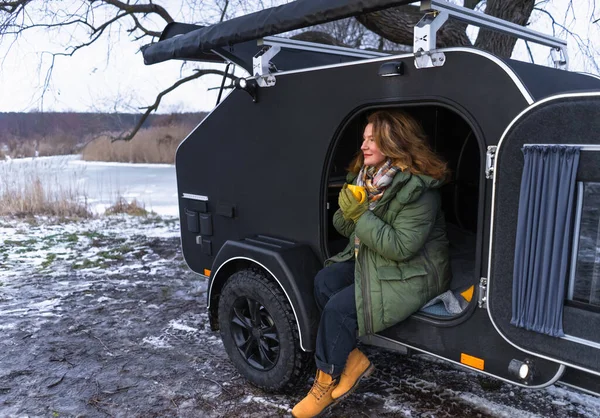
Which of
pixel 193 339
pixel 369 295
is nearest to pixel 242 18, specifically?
pixel 369 295

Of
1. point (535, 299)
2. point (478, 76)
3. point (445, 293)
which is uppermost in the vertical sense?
point (478, 76)

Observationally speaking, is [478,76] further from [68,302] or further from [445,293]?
[68,302]

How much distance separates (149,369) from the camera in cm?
336

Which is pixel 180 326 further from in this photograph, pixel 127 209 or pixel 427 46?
pixel 127 209

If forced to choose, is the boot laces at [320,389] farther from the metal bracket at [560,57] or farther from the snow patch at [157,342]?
the metal bracket at [560,57]

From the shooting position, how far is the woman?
2.33 m

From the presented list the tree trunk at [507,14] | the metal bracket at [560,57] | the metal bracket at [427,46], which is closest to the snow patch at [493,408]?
the metal bracket at [427,46]

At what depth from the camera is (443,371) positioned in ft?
10.6

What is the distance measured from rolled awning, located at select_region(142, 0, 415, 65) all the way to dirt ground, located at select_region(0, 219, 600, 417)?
2.02 m

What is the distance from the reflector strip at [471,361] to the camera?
85.3 inches

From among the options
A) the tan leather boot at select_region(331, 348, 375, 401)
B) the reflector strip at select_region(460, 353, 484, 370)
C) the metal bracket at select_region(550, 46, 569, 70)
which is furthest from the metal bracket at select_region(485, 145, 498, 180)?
the metal bracket at select_region(550, 46, 569, 70)

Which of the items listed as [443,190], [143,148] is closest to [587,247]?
[443,190]

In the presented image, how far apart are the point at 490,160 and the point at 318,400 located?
1474 millimetres

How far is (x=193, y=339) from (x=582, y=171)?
297 cm
